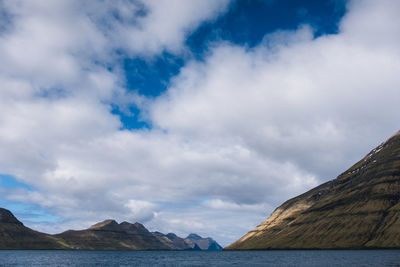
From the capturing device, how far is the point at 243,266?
12356 centimetres

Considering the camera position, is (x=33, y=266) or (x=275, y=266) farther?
(x=33, y=266)

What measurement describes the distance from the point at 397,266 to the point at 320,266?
23668mm

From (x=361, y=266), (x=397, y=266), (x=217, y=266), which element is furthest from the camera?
(x=217, y=266)

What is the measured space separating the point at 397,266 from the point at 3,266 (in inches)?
5959

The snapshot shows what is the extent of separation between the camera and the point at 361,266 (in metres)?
101

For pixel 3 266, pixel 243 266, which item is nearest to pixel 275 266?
pixel 243 266

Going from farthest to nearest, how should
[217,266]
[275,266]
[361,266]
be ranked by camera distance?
[217,266]
[275,266]
[361,266]

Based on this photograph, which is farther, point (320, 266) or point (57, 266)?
point (57, 266)

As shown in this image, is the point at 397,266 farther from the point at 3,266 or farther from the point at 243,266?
the point at 3,266

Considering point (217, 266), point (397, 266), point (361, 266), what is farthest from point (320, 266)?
point (217, 266)

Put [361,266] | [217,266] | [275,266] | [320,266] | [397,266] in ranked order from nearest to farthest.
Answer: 1. [397,266]
2. [361,266]
3. [320,266]
4. [275,266]
5. [217,266]

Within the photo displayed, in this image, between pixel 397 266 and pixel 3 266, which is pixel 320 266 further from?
pixel 3 266

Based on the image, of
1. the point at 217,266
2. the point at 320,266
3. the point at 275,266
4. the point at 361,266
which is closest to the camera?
the point at 361,266

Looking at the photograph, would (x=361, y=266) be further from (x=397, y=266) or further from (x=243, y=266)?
(x=243, y=266)
